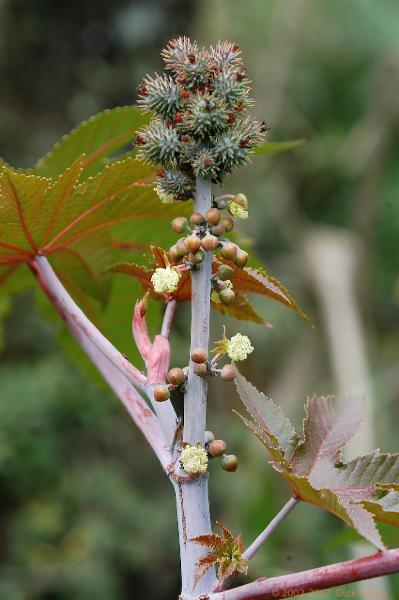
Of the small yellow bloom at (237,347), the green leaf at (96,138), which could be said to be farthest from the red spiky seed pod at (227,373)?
the green leaf at (96,138)

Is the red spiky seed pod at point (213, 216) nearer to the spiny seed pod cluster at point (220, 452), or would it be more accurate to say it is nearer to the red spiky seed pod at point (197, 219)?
the red spiky seed pod at point (197, 219)

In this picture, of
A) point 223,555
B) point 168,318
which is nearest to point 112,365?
point 168,318

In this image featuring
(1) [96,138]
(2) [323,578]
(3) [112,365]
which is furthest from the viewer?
(1) [96,138]

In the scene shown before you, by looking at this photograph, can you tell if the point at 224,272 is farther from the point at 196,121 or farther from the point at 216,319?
the point at 216,319

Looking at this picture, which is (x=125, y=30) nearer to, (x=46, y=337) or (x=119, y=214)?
(x=46, y=337)

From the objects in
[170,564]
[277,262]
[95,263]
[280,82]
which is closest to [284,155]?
[280,82]

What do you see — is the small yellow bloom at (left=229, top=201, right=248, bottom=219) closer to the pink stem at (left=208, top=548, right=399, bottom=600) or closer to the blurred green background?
the pink stem at (left=208, top=548, right=399, bottom=600)
